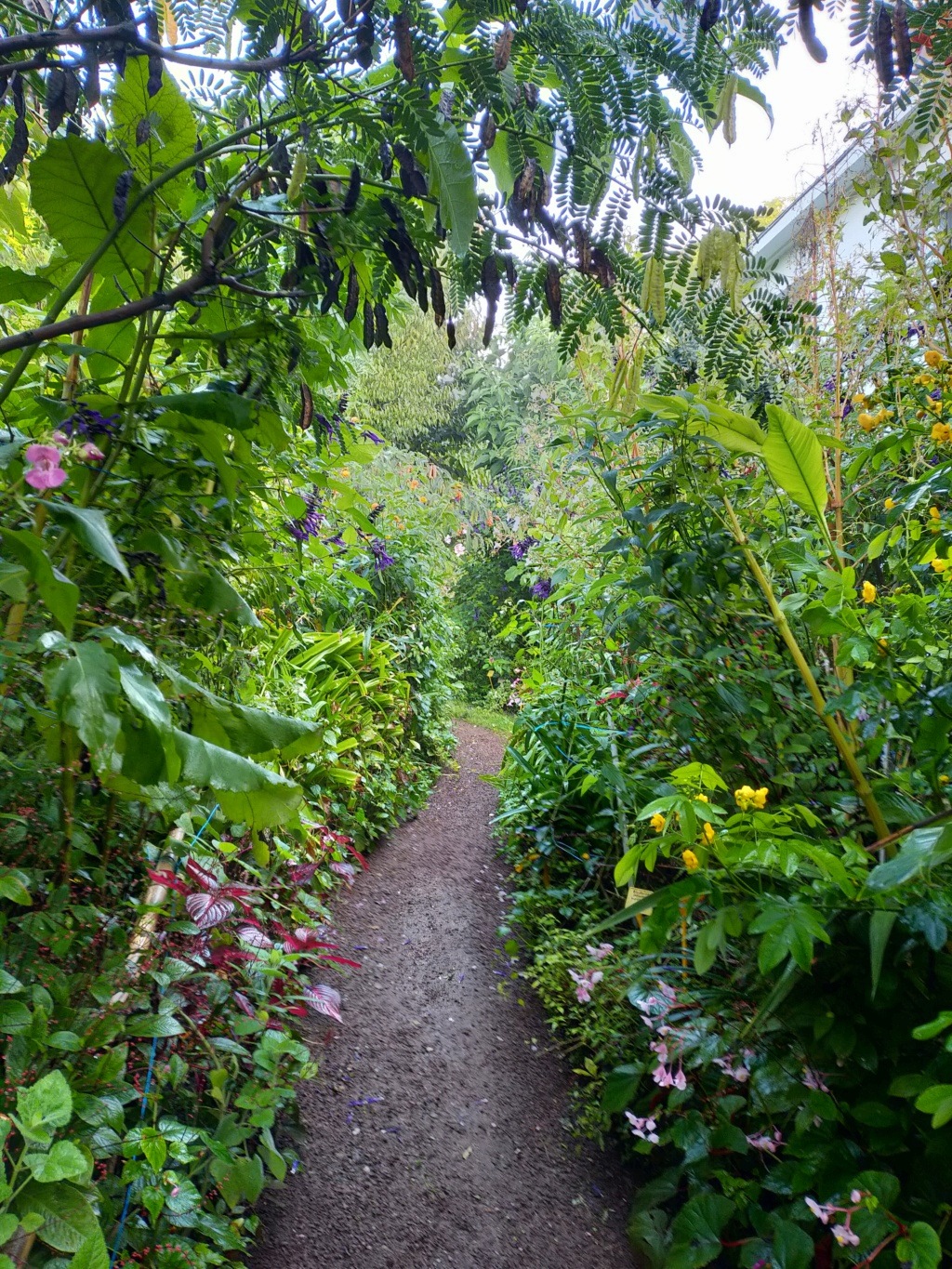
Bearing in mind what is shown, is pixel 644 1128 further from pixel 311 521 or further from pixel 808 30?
pixel 311 521

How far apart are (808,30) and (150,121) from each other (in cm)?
107

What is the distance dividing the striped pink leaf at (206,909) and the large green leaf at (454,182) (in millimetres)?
1477

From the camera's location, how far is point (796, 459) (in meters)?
1.81

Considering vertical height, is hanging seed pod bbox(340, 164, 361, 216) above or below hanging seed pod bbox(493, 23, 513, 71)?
below

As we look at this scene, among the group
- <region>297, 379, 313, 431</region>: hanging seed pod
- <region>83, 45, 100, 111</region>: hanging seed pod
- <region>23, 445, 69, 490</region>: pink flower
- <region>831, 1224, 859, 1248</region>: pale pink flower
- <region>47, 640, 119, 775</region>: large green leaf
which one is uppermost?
<region>83, 45, 100, 111</region>: hanging seed pod

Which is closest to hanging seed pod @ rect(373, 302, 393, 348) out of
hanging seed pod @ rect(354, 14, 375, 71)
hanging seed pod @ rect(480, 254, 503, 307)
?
hanging seed pod @ rect(480, 254, 503, 307)

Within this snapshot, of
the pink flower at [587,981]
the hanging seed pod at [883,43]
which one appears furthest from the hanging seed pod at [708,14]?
the pink flower at [587,981]

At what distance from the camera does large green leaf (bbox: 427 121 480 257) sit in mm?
1228

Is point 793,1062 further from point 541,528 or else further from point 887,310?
point 541,528

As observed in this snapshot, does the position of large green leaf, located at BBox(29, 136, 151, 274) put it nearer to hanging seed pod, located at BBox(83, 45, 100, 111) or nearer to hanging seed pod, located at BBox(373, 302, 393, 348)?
hanging seed pod, located at BBox(83, 45, 100, 111)

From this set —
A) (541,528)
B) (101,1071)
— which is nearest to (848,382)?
(101,1071)

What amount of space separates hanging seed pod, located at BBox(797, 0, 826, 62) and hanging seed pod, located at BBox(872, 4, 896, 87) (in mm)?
156

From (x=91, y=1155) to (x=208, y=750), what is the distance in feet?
2.40

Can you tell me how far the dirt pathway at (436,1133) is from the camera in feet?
6.13
